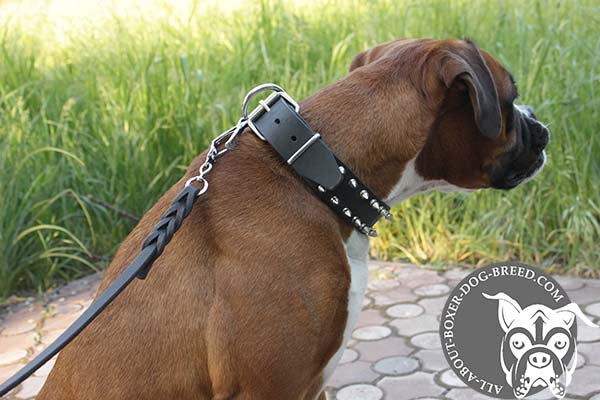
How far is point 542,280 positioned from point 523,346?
0.82m

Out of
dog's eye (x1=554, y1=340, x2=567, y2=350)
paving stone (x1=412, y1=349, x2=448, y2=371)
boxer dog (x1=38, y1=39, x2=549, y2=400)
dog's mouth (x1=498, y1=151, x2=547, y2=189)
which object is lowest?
dog's eye (x1=554, y1=340, x2=567, y2=350)

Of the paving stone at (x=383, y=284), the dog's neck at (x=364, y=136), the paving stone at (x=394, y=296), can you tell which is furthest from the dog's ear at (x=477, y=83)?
the paving stone at (x=383, y=284)

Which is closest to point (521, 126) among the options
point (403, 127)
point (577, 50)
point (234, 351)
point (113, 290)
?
point (403, 127)

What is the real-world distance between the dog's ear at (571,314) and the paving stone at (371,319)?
0.89m

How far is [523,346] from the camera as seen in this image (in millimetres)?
3215

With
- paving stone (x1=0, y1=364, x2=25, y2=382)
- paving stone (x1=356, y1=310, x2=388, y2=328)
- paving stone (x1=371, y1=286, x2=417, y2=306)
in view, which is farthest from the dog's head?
paving stone (x1=0, y1=364, x2=25, y2=382)

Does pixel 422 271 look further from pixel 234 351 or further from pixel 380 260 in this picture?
pixel 234 351

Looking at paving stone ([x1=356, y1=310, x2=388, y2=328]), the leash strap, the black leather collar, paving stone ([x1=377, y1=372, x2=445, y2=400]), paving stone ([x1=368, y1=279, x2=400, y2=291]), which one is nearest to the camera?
the leash strap

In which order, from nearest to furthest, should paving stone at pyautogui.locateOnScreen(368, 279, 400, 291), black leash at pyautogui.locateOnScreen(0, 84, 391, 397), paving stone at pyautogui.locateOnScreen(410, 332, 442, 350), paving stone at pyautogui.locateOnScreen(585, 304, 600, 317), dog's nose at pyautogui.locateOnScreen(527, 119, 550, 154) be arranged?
black leash at pyautogui.locateOnScreen(0, 84, 391, 397) → dog's nose at pyautogui.locateOnScreen(527, 119, 550, 154) → paving stone at pyautogui.locateOnScreen(410, 332, 442, 350) → paving stone at pyautogui.locateOnScreen(585, 304, 600, 317) → paving stone at pyautogui.locateOnScreen(368, 279, 400, 291)

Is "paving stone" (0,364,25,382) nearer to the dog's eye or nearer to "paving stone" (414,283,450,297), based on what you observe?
"paving stone" (414,283,450,297)

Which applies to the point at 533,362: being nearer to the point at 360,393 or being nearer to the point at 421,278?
the point at 360,393

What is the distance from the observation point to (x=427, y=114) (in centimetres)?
219

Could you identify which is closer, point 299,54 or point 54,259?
point 54,259

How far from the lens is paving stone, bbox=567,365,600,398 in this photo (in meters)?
3.15
